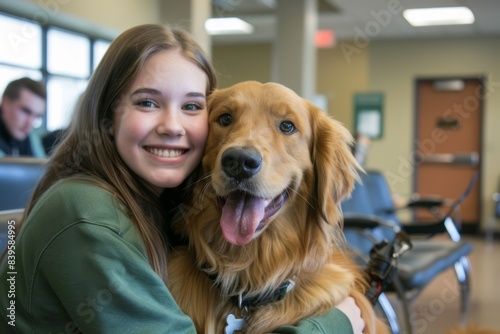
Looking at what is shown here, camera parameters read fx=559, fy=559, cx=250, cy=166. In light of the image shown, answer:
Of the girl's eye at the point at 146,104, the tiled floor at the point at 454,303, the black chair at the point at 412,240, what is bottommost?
the tiled floor at the point at 454,303

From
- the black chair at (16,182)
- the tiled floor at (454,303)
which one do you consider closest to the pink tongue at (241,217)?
the black chair at (16,182)

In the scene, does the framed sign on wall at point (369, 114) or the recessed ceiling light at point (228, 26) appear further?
the framed sign on wall at point (369, 114)

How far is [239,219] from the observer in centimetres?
140

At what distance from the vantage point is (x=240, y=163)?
4.42 ft

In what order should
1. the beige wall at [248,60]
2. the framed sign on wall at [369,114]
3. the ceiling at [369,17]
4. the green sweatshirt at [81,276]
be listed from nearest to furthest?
the green sweatshirt at [81,276] → the ceiling at [369,17] → the framed sign on wall at [369,114] → the beige wall at [248,60]

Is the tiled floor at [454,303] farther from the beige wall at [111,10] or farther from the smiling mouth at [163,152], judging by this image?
the beige wall at [111,10]

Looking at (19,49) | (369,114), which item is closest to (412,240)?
(19,49)

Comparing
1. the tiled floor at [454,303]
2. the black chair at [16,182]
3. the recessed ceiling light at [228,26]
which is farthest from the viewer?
the recessed ceiling light at [228,26]

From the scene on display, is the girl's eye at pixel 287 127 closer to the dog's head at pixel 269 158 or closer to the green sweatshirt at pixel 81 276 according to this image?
the dog's head at pixel 269 158

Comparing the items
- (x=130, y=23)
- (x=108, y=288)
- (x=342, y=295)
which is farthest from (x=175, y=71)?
(x=130, y=23)

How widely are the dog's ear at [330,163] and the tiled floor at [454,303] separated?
211 centimetres

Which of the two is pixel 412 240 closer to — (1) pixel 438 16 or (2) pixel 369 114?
(1) pixel 438 16

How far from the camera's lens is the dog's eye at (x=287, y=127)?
1563mm

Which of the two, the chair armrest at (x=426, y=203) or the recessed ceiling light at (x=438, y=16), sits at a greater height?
the recessed ceiling light at (x=438, y=16)
